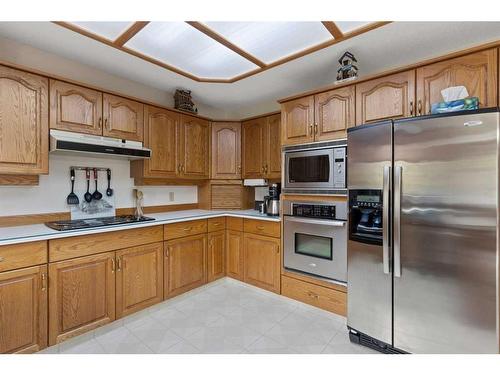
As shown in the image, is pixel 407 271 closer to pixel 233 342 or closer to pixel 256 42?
pixel 233 342

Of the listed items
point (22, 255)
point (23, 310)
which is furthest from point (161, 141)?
point (23, 310)

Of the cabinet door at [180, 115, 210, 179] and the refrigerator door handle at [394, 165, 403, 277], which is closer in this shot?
the refrigerator door handle at [394, 165, 403, 277]

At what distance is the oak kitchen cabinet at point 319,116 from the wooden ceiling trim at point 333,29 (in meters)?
0.44

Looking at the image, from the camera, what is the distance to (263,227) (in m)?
2.74

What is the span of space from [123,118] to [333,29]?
6.59 ft

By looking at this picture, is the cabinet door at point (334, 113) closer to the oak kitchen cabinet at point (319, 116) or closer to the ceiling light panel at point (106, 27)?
the oak kitchen cabinet at point (319, 116)

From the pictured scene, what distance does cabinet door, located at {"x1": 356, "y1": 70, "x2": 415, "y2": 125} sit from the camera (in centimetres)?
188

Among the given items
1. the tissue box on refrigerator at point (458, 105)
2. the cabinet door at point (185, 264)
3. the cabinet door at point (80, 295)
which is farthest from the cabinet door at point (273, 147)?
the cabinet door at point (80, 295)

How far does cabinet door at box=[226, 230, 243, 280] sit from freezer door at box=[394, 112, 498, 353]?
1677 millimetres

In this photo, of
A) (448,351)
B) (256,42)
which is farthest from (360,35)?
(448,351)

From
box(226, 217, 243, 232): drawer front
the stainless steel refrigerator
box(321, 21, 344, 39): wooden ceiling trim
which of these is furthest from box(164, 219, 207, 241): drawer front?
box(321, 21, 344, 39): wooden ceiling trim

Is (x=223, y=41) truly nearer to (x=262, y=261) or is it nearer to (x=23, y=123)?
(x=23, y=123)

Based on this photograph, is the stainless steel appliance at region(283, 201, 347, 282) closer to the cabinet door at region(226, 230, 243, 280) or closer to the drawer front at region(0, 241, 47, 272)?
the cabinet door at region(226, 230, 243, 280)

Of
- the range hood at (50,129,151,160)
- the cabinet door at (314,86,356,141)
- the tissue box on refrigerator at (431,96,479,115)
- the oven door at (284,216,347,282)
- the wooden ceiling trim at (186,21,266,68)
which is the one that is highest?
the wooden ceiling trim at (186,21,266,68)
